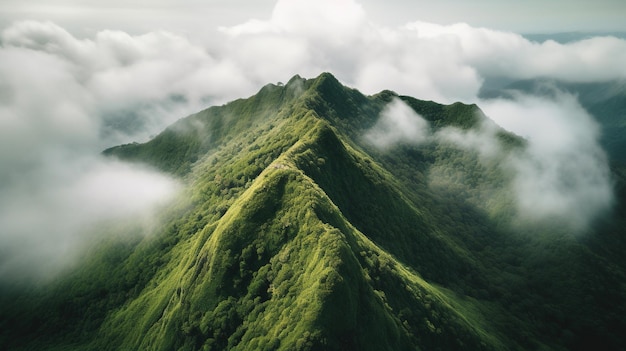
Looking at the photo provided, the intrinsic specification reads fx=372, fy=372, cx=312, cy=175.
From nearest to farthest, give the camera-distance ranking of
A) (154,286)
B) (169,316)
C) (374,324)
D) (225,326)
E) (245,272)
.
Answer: (374,324) → (225,326) → (245,272) → (169,316) → (154,286)

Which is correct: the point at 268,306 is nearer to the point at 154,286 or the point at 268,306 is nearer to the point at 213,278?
the point at 213,278

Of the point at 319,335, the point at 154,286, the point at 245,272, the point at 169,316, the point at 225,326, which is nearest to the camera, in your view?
the point at 319,335

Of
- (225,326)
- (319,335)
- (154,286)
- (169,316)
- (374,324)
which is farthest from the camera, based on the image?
(154,286)

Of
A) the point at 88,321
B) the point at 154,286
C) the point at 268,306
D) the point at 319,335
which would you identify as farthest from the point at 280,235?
the point at 88,321

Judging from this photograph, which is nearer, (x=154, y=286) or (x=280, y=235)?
(x=280, y=235)

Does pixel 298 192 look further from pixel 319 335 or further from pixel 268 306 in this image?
A: pixel 319 335

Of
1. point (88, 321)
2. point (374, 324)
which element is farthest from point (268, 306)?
point (88, 321)

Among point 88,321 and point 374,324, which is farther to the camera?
point 88,321

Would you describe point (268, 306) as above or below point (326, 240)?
below

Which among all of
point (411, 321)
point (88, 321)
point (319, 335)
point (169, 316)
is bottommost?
point (88, 321)
